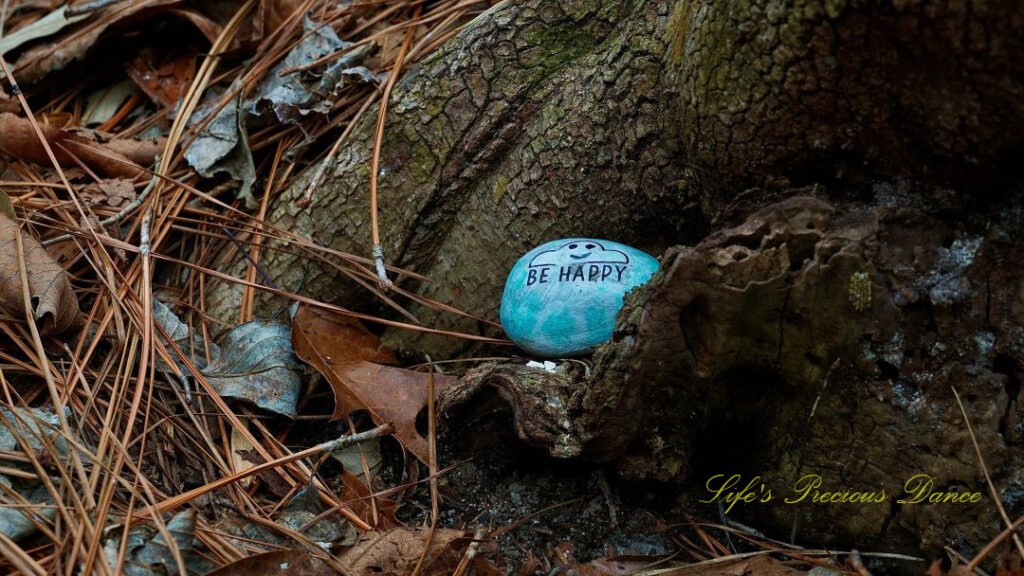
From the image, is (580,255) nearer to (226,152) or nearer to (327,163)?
(327,163)

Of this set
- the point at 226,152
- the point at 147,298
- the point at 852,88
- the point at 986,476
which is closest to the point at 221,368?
the point at 147,298

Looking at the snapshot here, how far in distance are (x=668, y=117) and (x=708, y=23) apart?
373 mm

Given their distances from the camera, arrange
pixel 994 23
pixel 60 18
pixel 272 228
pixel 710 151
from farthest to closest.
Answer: pixel 60 18 → pixel 272 228 → pixel 710 151 → pixel 994 23

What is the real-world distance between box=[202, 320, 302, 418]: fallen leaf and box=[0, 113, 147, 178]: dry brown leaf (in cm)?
79

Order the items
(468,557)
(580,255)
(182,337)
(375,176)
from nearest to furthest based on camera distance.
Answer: (468,557), (580,255), (182,337), (375,176)

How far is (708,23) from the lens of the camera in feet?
6.42

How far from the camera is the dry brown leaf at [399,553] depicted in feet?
6.23

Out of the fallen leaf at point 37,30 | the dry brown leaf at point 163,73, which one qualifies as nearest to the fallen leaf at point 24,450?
the dry brown leaf at point 163,73

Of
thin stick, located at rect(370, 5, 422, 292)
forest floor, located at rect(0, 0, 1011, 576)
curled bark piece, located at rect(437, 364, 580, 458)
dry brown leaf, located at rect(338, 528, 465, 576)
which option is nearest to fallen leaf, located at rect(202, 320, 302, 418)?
forest floor, located at rect(0, 0, 1011, 576)

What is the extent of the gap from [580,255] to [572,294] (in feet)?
0.41

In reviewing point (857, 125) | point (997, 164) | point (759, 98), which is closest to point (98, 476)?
point (759, 98)

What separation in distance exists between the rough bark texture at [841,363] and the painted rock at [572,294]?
0.92 ft

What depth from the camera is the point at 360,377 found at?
2.46 meters

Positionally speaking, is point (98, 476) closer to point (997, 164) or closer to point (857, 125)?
point (857, 125)
